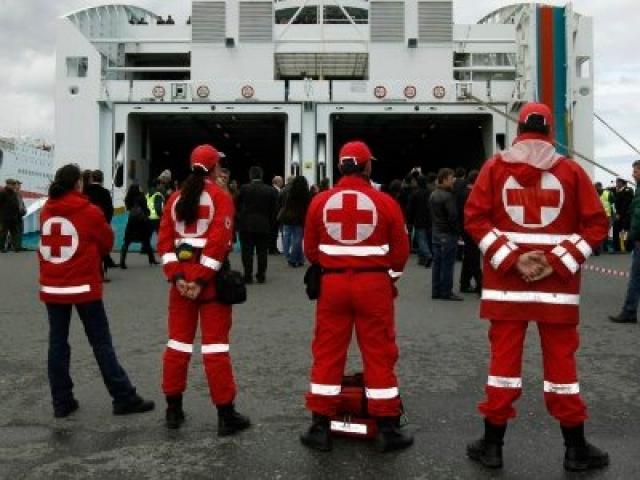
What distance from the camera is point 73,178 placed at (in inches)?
169

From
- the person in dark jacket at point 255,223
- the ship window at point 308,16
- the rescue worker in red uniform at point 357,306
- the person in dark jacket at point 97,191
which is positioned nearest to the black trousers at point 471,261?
the person in dark jacket at point 255,223

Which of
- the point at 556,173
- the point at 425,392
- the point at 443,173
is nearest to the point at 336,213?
the point at 556,173

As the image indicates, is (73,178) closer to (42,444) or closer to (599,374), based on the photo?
(42,444)

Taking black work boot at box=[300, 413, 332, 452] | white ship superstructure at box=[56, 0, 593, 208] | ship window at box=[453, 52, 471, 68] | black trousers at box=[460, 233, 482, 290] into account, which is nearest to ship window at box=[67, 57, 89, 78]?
white ship superstructure at box=[56, 0, 593, 208]

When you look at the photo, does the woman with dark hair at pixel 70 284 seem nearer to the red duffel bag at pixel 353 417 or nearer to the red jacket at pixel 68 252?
the red jacket at pixel 68 252

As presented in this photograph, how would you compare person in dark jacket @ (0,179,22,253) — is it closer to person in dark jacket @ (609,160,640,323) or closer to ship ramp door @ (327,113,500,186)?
ship ramp door @ (327,113,500,186)

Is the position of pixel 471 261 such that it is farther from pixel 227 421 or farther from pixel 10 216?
pixel 10 216

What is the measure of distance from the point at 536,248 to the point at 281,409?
1867 millimetres

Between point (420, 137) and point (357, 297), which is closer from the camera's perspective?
point (357, 297)

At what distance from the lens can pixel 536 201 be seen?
135 inches

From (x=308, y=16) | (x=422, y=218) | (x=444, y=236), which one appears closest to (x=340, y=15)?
(x=308, y=16)

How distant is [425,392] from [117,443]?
6.64 ft

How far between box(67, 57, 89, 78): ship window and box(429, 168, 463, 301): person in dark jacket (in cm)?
→ 1371

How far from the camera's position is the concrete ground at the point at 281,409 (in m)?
3.42
